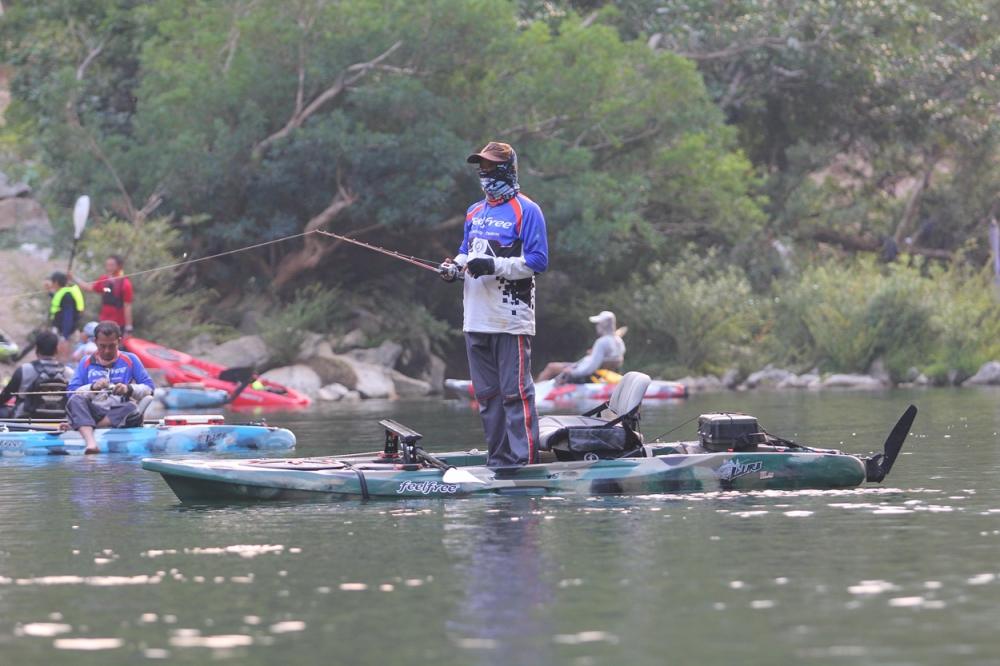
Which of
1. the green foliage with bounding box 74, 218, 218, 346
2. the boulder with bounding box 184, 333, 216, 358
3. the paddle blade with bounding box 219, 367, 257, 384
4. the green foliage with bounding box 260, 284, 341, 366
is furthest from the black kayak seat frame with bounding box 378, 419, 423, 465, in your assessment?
the green foliage with bounding box 260, 284, 341, 366

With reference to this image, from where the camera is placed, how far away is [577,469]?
40.4 ft

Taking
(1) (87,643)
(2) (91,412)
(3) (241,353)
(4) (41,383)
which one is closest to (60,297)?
(4) (41,383)

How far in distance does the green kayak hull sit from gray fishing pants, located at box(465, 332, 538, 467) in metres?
0.31

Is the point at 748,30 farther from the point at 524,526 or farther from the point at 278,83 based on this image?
the point at 524,526

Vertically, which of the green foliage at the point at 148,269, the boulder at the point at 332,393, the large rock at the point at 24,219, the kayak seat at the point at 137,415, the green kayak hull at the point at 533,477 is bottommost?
the green kayak hull at the point at 533,477

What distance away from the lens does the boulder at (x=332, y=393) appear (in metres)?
35.7

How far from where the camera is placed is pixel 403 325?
41.0 m

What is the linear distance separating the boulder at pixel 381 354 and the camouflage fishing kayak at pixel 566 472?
27.0m

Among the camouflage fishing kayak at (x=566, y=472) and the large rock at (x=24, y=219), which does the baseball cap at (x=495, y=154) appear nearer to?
the camouflage fishing kayak at (x=566, y=472)

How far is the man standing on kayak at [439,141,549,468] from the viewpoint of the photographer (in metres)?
12.3

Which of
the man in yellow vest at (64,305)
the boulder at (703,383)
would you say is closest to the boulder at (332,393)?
the boulder at (703,383)

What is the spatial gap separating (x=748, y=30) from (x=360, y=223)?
45.6ft

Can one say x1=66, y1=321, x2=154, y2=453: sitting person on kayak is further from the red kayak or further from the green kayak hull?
the red kayak

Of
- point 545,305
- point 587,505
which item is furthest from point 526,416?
point 545,305
